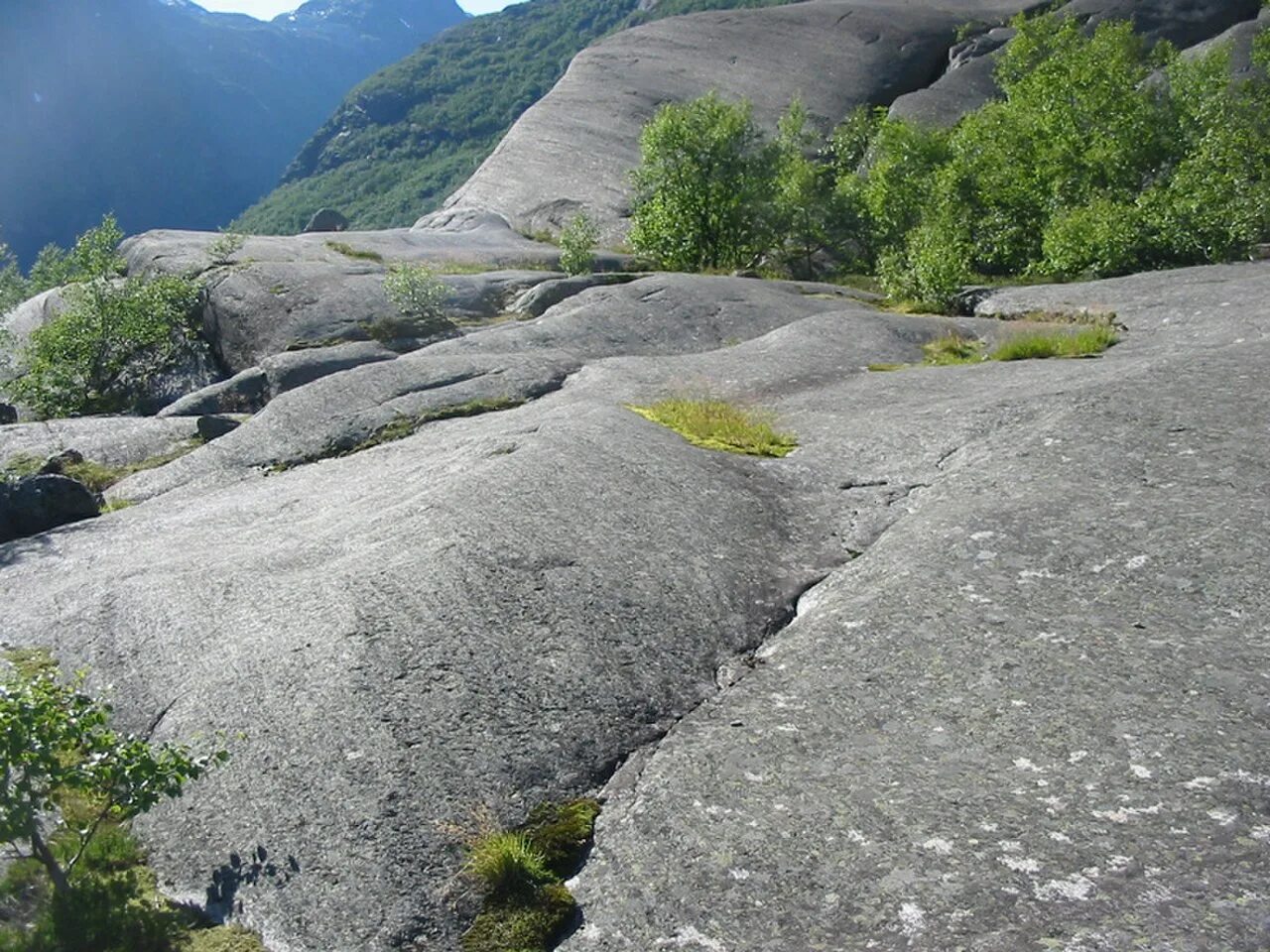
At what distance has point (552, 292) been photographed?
25.4 metres

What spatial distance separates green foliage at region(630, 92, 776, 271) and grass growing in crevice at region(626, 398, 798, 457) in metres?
23.7

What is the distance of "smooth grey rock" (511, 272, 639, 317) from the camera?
2506 centimetres

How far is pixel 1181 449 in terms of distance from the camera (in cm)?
917

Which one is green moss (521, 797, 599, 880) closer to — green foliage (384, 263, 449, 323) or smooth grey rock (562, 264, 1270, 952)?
smooth grey rock (562, 264, 1270, 952)

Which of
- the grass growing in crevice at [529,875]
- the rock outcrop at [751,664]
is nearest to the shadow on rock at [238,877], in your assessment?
the rock outcrop at [751,664]

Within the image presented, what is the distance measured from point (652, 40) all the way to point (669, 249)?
33838mm

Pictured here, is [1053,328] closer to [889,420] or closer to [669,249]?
[889,420]

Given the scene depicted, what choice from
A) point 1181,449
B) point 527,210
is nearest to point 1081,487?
point 1181,449

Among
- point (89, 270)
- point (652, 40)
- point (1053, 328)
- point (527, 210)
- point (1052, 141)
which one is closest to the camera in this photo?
point (1053, 328)

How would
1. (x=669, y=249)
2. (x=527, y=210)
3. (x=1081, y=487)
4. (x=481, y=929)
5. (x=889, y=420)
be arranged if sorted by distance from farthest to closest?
(x=527, y=210) → (x=669, y=249) → (x=889, y=420) → (x=1081, y=487) → (x=481, y=929)

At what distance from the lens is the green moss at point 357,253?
1366 inches

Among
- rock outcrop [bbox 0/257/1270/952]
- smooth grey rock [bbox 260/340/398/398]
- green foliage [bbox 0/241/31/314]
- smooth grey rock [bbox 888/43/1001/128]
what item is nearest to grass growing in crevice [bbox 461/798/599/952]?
rock outcrop [bbox 0/257/1270/952]

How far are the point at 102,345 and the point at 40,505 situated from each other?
15102mm

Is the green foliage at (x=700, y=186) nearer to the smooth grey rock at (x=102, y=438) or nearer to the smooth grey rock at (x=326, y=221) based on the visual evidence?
the smooth grey rock at (x=102, y=438)
